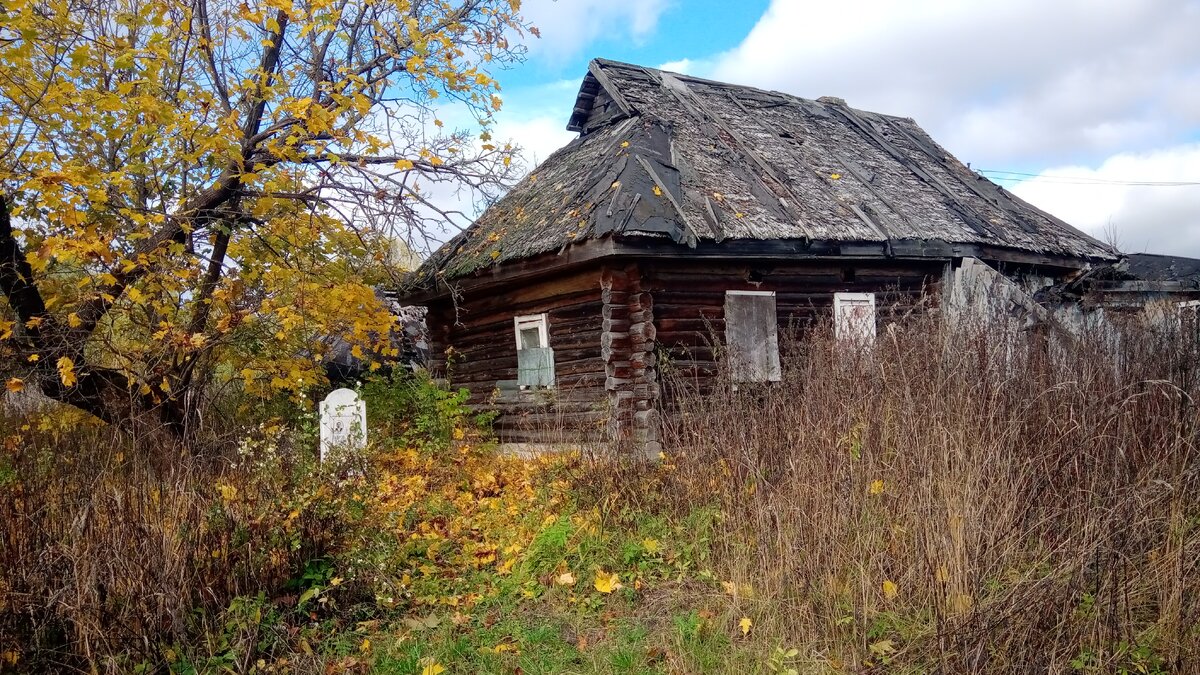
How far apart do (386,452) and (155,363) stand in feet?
10.1

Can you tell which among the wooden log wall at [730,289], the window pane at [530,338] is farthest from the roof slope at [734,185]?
the window pane at [530,338]

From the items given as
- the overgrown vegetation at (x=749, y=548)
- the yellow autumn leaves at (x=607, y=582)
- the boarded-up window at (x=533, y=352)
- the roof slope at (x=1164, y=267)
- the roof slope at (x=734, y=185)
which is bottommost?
the yellow autumn leaves at (x=607, y=582)

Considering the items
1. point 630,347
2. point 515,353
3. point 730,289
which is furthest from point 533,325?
point 730,289

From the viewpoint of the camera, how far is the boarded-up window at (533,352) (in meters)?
Answer: 10.3

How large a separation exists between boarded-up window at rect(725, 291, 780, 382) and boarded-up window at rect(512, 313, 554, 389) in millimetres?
2307

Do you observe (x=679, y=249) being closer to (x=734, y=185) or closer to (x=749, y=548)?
(x=734, y=185)

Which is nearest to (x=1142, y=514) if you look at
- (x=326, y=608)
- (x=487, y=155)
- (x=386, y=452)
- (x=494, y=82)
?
(x=326, y=608)

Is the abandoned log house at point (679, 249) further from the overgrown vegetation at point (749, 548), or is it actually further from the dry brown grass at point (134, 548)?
the dry brown grass at point (134, 548)

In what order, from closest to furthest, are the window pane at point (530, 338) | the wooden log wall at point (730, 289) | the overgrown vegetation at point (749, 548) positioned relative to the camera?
1. the overgrown vegetation at point (749, 548)
2. the wooden log wall at point (730, 289)
3. the window pane at point (530, 338)

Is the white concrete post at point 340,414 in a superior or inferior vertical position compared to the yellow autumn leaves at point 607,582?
superior

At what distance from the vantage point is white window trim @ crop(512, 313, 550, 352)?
10.4m

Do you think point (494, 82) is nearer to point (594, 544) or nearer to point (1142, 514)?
point (594, 544)

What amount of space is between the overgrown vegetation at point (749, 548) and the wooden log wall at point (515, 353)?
8.11ft

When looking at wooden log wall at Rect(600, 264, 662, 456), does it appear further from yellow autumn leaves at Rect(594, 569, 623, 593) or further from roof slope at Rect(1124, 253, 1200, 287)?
roof slope at Rect(1124, 253, 1200, 287)
